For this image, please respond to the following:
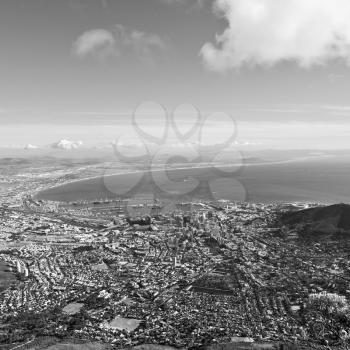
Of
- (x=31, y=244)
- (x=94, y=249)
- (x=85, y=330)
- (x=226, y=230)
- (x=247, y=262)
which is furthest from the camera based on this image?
(x=226, y=230)

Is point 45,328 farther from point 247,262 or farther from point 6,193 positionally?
point 6,193

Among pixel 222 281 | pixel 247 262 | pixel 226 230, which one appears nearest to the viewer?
pixel 222 281

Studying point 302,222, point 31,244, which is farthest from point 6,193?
point 302,222

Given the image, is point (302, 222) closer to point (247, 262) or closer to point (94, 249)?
point (247, 262)

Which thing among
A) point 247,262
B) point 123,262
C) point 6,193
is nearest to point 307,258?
point 247,262

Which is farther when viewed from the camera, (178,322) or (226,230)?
(226,230)

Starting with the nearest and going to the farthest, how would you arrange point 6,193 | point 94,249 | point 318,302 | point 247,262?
point 318,302
point 247,262
point 94,249
point 6,193
